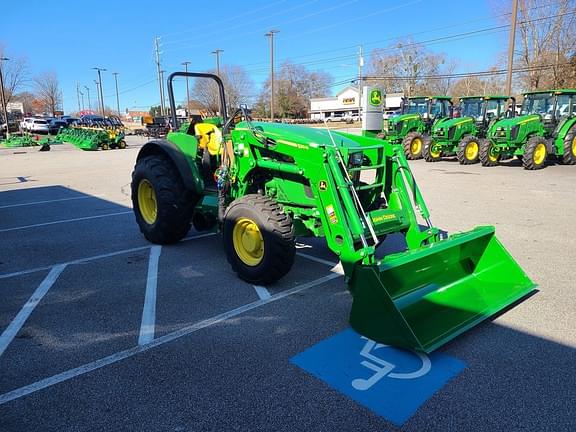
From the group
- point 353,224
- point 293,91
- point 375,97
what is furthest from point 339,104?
point 353,224

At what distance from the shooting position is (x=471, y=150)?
15.1 meters

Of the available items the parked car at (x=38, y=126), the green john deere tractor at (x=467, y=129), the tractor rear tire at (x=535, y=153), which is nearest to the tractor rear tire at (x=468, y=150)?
the green john deere tractor at (x=467, y=129)

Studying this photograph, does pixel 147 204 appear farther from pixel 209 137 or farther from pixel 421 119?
pixel 421 119

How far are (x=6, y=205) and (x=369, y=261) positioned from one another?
8.85 meters

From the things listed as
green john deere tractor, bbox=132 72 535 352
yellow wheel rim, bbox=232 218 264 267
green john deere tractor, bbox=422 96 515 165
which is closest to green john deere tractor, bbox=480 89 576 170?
green john deere tractor, bbox=422 96 515 165

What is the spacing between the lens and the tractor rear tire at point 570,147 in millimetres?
13898

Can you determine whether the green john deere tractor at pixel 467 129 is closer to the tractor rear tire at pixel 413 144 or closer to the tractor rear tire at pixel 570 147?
the tractor rear tire at pixel 413 144

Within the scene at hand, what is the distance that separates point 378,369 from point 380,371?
0.02 metres

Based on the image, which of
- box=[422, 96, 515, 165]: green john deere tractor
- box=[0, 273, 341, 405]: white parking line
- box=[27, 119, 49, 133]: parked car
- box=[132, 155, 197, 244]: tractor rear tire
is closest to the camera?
box=[0, 273, 341, 405]: white parking line

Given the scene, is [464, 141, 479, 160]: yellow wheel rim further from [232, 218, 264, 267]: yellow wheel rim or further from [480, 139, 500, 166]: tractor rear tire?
[232, 218, 264, 267]: yellow wheel rim

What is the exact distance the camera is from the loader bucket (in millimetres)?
3105

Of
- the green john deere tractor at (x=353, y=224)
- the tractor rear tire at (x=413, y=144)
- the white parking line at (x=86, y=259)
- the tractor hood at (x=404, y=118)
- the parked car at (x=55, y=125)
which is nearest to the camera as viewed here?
the green john deere tractor at (x=353, y=224)

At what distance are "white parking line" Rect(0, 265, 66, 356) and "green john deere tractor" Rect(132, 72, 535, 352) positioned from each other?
4.81ft

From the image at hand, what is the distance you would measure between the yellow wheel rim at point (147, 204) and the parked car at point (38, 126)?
39.7 meters
